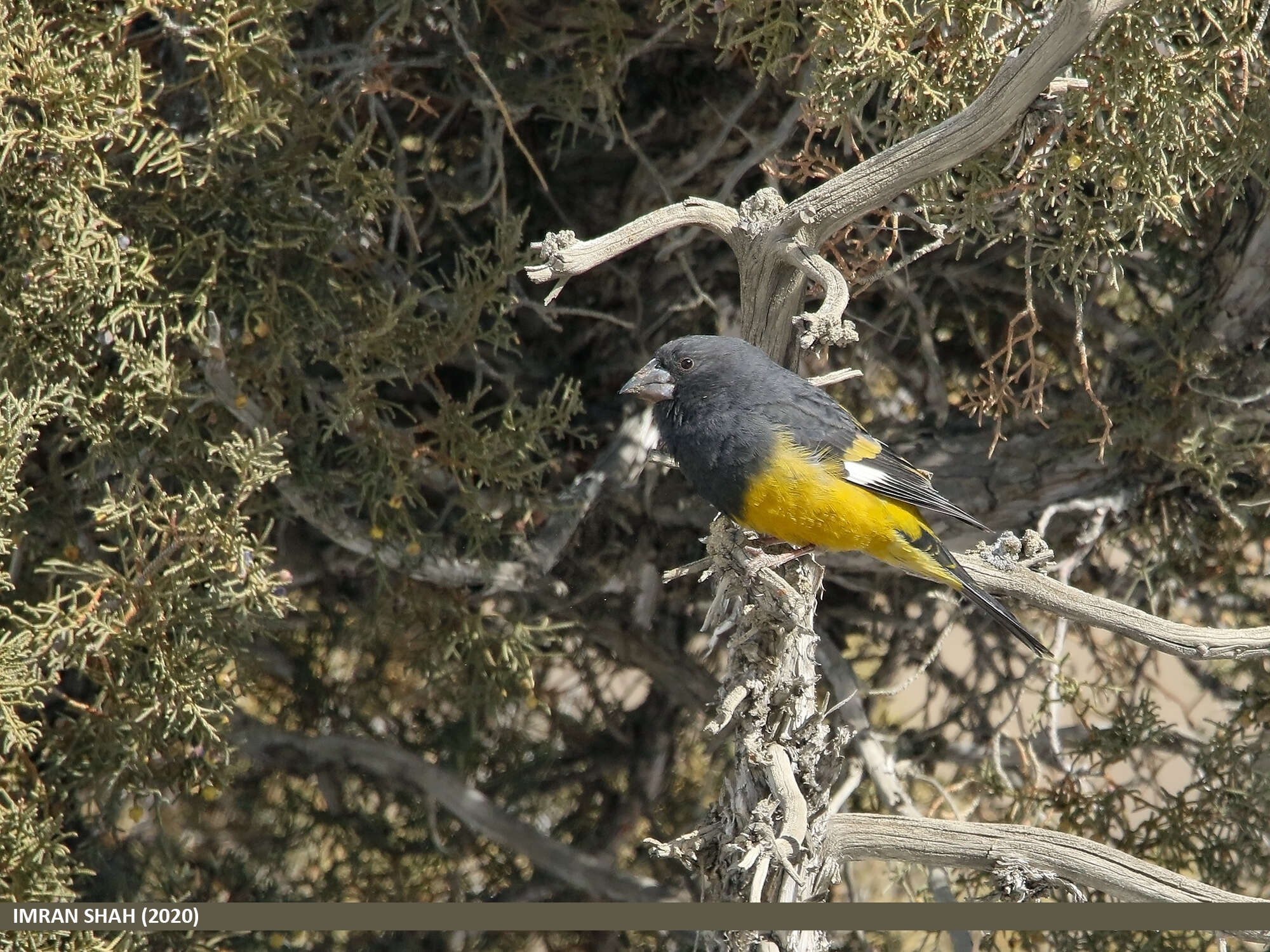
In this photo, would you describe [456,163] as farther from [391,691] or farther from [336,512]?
[391,691]

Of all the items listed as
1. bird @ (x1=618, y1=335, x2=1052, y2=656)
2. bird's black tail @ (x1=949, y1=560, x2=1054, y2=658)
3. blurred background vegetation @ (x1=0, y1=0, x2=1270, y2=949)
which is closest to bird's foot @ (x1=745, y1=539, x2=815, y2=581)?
bird @ (x1=618, y1=335, x2=1052, y2=656)

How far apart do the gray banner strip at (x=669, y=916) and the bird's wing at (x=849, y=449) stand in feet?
3.34

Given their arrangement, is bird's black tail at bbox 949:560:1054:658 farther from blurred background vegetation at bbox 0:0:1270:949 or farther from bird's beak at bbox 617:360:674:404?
bird's beak at bbox 617:360:674:404

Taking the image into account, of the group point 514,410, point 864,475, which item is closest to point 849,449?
point 864,475

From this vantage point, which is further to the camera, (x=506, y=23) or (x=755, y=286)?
(x=506, y=23)

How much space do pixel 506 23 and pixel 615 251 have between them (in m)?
1.51

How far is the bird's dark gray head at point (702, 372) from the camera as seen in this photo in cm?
350

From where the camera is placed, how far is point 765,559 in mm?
3240

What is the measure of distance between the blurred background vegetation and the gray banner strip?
0.39ft

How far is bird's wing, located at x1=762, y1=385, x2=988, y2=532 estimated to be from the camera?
361 cm

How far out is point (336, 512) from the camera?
4129 millimetres

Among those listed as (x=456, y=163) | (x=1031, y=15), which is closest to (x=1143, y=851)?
(x=1031, y=15)

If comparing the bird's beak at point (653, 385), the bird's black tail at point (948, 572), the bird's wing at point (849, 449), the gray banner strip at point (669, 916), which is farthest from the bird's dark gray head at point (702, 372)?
the gray banner strip at point (669, 916)

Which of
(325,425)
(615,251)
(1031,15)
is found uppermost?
(1031,15)
